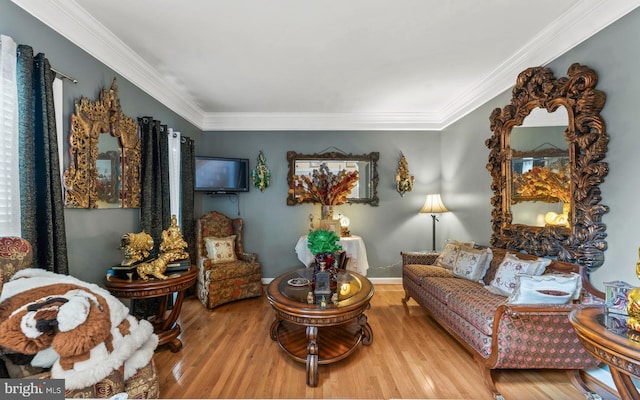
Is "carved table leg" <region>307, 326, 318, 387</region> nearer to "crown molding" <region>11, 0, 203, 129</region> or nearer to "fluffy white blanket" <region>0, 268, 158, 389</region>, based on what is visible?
"fluffy white blanket" <region>0, 268, 158, 389</region>

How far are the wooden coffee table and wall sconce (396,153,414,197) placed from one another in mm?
1964

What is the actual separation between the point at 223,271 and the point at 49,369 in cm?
207

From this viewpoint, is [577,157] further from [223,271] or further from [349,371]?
[223,271]

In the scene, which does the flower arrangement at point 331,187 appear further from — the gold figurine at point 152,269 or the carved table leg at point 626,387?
the carved table leg at point 626,387

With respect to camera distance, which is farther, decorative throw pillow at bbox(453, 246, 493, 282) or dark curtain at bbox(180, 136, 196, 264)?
dark curtain at bbox(180, 136, 196, 264)

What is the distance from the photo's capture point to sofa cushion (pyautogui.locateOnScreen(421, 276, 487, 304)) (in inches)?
90.2

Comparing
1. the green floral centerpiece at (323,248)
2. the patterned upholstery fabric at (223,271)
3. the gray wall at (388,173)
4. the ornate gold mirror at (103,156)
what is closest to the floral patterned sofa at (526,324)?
the gray wall at (388,173)

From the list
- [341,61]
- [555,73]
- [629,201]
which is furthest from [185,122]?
[629,201]

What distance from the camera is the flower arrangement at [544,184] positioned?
6.73ft

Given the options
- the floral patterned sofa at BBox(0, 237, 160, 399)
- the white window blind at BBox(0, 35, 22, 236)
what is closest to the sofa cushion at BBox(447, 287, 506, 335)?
the floral patterned sofa at BBox(0, 237, 160, 399)

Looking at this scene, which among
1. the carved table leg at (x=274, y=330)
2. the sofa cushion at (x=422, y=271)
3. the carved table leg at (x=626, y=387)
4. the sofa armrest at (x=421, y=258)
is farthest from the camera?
the sofa armrest at (x=421, y=258)

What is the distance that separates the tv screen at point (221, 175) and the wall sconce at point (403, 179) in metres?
2.50

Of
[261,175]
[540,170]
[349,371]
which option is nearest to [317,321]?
[349,371]

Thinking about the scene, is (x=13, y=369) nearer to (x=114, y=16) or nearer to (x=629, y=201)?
(x=114, y=16)
